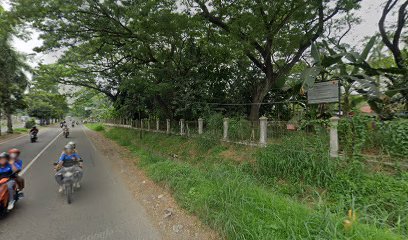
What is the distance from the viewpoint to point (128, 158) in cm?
1060

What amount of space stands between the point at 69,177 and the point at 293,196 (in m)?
5.03

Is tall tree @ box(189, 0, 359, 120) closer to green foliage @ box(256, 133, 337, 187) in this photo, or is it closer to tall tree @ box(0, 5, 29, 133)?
green foliage @ box(256, 133, 337, 187)

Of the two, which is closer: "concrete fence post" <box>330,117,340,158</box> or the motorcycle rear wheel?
the motorcycle rear wheel

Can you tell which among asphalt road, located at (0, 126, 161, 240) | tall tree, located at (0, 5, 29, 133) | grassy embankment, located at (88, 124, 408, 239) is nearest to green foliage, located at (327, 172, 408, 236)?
grassy embankment, located at (88, 124, 408, 239)

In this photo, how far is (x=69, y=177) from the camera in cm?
518

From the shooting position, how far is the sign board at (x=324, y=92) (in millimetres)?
6723

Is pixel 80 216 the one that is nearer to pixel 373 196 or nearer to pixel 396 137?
pixel 373 196

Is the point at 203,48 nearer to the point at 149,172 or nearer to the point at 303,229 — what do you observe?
the point at 149,172

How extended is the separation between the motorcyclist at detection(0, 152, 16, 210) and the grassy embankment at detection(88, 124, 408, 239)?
321 cm

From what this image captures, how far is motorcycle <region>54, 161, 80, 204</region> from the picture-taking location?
200 inches

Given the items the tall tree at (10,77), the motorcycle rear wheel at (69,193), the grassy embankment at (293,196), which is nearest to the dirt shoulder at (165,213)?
the grassy embankment at (293,196)

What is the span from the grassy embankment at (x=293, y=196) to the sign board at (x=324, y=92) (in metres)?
1.64

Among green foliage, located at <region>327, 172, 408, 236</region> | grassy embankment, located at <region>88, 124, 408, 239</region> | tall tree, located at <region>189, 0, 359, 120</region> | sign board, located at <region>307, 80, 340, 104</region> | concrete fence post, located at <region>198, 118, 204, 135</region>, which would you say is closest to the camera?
grassy embankment, located at <region>88, 124, 408, 239</region>

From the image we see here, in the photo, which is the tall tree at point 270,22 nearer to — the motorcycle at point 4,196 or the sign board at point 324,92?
the sign board at point 324,92
